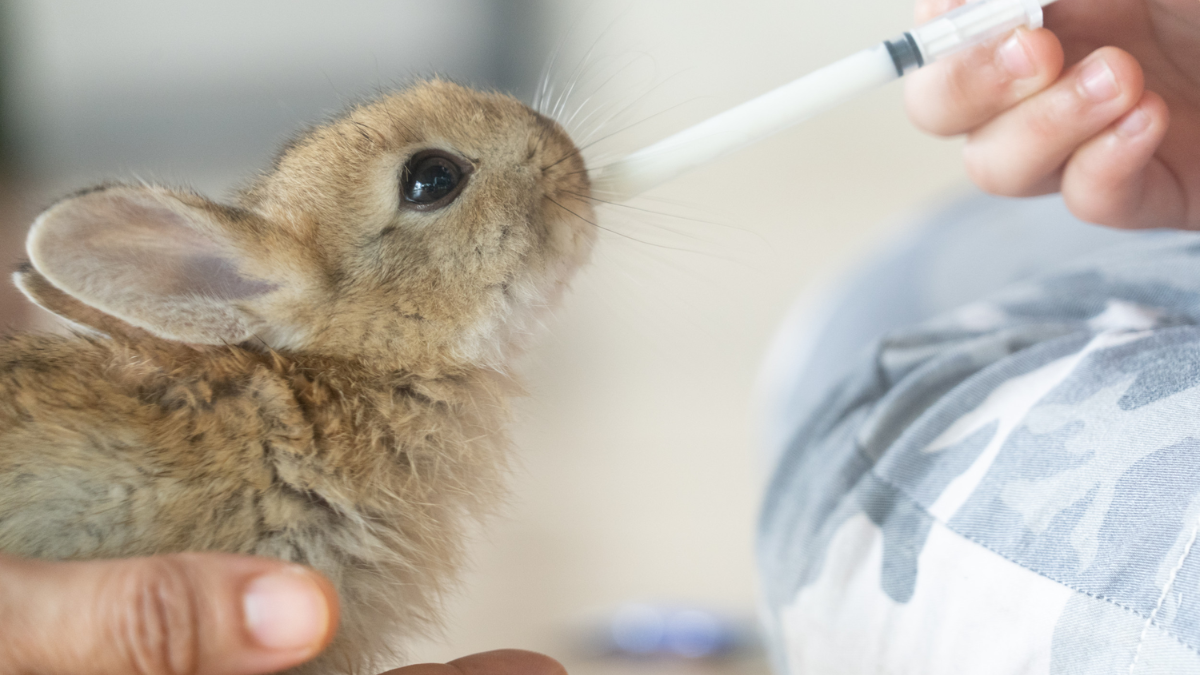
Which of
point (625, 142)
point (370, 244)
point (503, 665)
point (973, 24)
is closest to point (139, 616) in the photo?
point (503, 665)

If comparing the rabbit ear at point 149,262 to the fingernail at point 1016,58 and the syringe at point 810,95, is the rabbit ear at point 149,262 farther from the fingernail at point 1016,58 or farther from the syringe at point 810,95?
the fingernail at point 1016,58

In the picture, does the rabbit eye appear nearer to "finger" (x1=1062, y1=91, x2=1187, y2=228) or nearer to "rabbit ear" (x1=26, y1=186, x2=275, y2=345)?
"rabbit ear" (x1=26, y1=186, x2=275, y2=345)

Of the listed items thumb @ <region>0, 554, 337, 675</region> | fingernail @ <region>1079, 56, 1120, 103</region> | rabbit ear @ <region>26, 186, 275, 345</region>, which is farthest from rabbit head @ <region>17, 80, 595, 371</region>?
fingernail @ <region>1079, 56, 1120, 103</region>

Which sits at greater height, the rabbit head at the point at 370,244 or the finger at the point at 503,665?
the rabbit head at the point at 370,244

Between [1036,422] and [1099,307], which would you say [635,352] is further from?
[1036,422]

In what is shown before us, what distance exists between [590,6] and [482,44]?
354mm

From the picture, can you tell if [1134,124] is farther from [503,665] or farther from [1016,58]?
[503,665]

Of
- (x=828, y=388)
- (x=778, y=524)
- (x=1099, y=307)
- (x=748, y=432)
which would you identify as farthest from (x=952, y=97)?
(x=748, y=432)

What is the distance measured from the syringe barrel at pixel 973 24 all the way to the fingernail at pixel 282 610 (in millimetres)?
751

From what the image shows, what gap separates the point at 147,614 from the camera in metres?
0.48

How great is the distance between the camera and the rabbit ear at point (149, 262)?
25.5 inches

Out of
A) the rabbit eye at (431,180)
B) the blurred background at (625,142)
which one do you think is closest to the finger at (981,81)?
the rabbit eye at (431,180)

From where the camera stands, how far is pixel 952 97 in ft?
2.97

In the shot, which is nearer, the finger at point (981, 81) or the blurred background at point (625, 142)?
the finger at point (981, 81)
